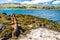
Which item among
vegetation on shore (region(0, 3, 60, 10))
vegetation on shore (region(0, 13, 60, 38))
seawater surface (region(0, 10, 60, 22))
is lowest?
vegetation on shore (region(0, 13, 60, 38))

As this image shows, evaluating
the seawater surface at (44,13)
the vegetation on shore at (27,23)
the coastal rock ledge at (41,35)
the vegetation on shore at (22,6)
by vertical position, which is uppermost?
the vegetation on shore at (22,6)

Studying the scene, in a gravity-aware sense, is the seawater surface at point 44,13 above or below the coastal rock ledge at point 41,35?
above

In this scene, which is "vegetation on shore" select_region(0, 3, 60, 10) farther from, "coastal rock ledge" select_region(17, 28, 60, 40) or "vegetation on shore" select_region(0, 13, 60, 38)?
"coastal rock ledge" select_region(17, 28, 60, 40)

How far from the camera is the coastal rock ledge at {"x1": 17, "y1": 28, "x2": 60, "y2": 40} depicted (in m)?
6.08

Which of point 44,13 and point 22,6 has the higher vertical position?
point 22,6

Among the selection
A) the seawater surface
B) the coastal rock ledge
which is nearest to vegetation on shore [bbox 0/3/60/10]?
the seawater surface

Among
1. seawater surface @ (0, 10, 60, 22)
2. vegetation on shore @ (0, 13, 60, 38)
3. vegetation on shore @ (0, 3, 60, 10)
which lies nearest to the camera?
vegetation on shore @ (0, 13, 60, 38)

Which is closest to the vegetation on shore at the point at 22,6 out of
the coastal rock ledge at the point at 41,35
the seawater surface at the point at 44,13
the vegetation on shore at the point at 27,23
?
the seawater surface at the point at 44,13

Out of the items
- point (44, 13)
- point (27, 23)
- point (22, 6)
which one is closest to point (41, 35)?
point (27, 23)

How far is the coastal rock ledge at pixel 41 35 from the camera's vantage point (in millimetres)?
6078

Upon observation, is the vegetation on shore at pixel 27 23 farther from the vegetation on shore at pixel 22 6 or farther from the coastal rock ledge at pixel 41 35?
the vegetation on shore at pixel 22 6

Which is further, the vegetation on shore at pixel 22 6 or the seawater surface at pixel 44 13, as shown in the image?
the vegetation on shore at pixel 22 6

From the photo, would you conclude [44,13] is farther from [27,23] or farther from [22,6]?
[22,6]

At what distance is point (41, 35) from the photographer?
242 inches
